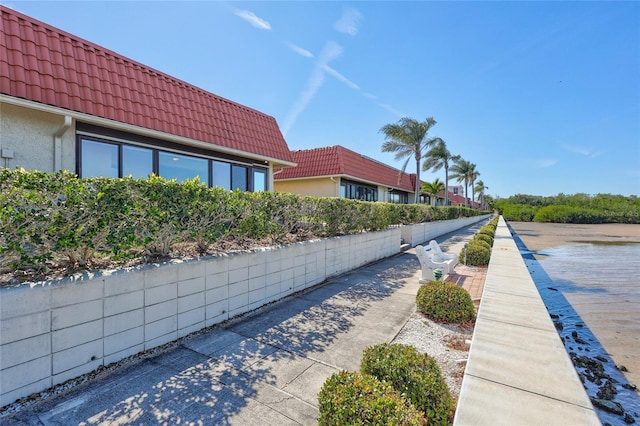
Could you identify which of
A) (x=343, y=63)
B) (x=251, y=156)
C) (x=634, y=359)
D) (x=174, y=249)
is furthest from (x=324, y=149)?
(x=634, y=359)

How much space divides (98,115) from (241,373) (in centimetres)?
610

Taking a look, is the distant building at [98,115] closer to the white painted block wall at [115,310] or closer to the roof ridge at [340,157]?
the white painted block wall at [115,310]

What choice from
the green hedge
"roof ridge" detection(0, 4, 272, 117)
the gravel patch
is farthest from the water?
"roof ridge" detection(0, 4, 272, 117)

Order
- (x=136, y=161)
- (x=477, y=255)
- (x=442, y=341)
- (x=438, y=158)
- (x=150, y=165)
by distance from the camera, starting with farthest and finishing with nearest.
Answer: (x=438, y=158)
(x=477, y=255)
(x=150, y=165)
(x=136, y=161)
(x=442, y=341)

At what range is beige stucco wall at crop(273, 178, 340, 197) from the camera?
56.5 feet

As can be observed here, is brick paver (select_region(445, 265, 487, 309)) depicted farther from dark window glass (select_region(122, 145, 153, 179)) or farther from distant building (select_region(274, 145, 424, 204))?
distant building (select_region(274, 145, 424, 204))

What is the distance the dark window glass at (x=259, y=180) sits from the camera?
35.2 ft

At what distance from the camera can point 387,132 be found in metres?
22.9

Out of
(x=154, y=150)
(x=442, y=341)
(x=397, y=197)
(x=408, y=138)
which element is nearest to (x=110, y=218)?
(x=442, y=341)

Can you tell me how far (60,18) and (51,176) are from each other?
586 centimetres

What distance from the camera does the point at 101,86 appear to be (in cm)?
632

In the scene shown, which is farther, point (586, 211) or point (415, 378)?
point (586, 211)

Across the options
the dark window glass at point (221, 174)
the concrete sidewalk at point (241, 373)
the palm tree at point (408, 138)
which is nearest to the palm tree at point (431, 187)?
the palm tree at point (408, 138)

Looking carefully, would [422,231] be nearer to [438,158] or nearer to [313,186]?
[313,186]
